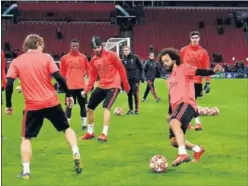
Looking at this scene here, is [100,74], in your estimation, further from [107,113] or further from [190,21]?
[190,21]

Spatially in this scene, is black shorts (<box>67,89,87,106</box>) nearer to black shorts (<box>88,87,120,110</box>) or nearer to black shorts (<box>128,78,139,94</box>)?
black shorts (<box>88,87,120,110</box>)

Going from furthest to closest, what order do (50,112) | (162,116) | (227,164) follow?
(162,116) < (227,164) < (50,112)

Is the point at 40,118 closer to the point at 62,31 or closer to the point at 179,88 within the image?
the point at 179,88

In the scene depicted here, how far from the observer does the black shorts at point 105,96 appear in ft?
45.8

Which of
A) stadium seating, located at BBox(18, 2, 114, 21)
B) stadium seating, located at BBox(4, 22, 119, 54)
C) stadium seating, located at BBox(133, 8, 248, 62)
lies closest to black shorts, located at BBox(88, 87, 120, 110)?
stadium seating, located at BBox(4, 22, 119, 54)

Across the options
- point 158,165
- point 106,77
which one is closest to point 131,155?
point 158,165

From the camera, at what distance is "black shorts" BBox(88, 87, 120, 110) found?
14.0 m

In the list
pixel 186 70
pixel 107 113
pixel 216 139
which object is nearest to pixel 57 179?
pixel 186 70

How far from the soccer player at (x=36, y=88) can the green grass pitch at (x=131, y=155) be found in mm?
538

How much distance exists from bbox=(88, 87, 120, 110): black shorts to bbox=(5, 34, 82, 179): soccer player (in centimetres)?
407

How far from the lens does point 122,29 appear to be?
6059cm

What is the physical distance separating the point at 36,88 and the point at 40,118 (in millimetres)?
521

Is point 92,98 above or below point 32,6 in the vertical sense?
below

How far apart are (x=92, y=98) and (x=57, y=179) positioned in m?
4.57
